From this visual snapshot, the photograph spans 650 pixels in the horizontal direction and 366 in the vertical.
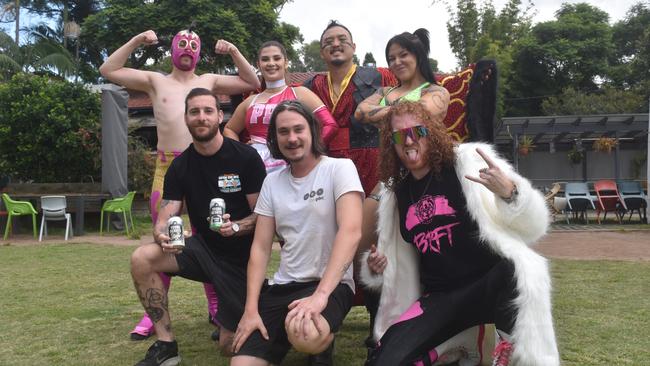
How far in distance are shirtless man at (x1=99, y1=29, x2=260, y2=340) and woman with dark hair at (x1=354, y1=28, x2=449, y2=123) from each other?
111cm

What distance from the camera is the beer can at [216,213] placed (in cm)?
303

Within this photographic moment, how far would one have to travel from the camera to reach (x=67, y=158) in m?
12.2

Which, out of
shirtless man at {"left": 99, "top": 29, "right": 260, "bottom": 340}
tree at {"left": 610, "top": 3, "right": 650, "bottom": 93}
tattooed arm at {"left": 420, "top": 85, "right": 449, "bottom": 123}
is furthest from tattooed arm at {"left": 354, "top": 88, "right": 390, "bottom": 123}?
tree at {"left": 610, "top": 3, "right": 650, "bottom": 93}

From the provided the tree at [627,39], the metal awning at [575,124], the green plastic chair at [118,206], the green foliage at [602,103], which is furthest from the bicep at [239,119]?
the tree at [627,39]

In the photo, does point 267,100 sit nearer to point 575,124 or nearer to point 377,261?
point 377,261

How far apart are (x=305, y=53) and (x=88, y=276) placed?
1850 inches

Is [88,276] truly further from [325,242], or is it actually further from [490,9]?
[490,9]

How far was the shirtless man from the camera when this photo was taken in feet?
13.3

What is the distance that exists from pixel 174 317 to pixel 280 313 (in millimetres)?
2039

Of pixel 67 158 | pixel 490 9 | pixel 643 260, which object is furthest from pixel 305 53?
pixel 643 260

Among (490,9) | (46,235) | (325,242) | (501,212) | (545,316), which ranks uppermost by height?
(490,9)

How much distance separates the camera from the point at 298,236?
289 cm

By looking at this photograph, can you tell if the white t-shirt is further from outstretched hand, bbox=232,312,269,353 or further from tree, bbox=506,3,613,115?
tree, bbox=506,3,613,115

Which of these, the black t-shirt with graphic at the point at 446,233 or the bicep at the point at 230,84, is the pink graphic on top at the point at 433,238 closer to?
the black t-shirt with graphic at the point at 446,233
